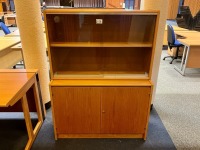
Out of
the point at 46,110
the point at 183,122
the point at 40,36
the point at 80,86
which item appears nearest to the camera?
the point at 80,86

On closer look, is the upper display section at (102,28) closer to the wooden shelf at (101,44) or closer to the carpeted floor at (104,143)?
the wooden shelf at (101,44)

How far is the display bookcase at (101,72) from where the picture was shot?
176 cm

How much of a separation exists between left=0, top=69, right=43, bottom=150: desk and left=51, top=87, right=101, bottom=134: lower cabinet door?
12.0 inches

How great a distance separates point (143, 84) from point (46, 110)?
1601 millimetres

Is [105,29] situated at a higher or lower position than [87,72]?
higher

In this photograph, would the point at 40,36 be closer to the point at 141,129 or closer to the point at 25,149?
the point at 25,149

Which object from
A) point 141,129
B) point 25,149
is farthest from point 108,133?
point 25,149

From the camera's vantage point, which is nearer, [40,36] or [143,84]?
[143,84]

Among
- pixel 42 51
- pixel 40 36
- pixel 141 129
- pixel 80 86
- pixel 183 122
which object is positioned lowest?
pixel 183 122

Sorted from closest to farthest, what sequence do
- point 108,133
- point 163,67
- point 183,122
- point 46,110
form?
point 108,133 → point 183,122 → point 46,110 → point 163,67

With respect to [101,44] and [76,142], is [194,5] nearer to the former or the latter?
[101,44]

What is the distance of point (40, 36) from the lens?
2176 mm

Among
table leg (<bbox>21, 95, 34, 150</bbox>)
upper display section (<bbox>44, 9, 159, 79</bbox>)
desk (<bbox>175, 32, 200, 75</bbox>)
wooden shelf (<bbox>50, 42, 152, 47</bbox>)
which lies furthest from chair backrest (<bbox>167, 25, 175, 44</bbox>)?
table leg (<bbox>21, 95, 34, 150</bbox>)

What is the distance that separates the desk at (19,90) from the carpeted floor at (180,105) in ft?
5.61
